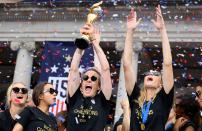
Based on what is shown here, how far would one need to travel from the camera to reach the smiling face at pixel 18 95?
729 cm

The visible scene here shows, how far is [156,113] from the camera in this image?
240 inches

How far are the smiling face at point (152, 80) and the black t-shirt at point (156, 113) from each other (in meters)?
0.18

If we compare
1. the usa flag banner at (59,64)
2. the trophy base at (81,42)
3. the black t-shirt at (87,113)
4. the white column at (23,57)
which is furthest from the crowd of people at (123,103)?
the white column at (23,57)

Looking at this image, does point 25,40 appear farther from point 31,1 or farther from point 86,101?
point 86,101

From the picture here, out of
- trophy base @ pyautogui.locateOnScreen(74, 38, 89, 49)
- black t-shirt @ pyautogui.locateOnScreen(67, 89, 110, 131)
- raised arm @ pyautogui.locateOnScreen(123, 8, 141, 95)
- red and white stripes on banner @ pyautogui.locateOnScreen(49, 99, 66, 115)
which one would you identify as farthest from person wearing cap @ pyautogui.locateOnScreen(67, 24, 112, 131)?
red and white stripes on banner @ pyautogui.locateOnScreen(49, 99, 66, 115)

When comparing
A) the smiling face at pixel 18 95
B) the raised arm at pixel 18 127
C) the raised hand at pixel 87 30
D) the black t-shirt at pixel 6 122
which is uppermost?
the raised hand at pixel 87 30

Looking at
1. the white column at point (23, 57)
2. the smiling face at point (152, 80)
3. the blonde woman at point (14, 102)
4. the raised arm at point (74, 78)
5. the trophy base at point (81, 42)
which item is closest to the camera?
the smiling face at point (152, 80)

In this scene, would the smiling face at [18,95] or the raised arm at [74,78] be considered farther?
the smiling face at [18,95]

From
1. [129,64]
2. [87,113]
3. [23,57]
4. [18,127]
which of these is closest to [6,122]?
[18,127]

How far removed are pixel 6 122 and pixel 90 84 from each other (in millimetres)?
1271

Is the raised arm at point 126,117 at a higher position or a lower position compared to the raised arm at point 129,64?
lower

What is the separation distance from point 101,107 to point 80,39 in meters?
0.93

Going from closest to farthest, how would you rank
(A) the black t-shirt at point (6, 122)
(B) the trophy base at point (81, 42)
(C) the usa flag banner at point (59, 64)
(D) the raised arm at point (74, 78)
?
(B) the trophy base at point (81, 42) → (D) the raised arm at point (74, 78) → (A) the black t-shirt at point (6, 122) → (C) the usa flag banner at point (59, 64)

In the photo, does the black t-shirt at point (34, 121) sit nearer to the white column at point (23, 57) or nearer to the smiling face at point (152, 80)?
the smiling face at point (152, 80)
